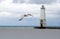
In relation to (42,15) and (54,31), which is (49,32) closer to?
(54,31)

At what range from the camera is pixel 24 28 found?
6.81 ft

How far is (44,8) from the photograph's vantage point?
2092mm

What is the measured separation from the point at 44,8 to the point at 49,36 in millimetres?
305

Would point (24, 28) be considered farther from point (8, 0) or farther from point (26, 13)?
point (8, 0)

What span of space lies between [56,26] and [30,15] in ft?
0.98

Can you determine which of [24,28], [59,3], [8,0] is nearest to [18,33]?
[24,28]

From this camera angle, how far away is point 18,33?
2.10 metres

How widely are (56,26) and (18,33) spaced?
41 cm

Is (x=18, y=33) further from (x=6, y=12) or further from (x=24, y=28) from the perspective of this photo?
(x=6, y=12)

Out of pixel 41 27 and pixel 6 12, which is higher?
pixel 6 12

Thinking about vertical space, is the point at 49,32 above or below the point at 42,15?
below

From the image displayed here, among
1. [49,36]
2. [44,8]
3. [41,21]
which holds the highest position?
[44,8]

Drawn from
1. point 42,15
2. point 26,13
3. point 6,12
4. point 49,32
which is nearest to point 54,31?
point 49,32

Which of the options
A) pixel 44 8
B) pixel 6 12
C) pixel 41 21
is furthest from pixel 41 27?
pixel 6 12
